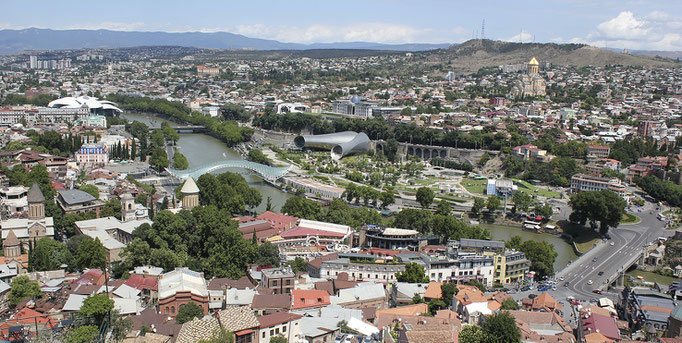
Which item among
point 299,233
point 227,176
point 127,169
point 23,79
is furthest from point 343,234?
point 23,79

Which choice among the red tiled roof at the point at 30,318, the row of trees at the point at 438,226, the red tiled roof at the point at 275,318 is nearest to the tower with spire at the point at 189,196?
the row of trees at the point at 438,226

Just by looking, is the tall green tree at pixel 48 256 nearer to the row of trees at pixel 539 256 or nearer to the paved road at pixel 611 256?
the row of trees at pixel 539 256

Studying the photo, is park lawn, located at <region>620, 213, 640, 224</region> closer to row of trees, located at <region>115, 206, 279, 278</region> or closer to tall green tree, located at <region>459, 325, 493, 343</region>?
row of trees, located at <region>115, 206, 279, 278</region>

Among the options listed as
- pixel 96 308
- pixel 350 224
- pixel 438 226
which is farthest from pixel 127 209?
pixel 438 226

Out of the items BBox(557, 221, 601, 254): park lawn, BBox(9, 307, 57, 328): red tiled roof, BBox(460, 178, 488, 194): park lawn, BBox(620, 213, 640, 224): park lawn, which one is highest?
BBox(460, 178, 488, 194): park lawn

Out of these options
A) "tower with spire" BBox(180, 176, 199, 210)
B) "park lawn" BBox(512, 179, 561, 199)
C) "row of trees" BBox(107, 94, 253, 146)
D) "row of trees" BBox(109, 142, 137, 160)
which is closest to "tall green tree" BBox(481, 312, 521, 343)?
"tower with spire" BBox(180, 176, 199, 210)
